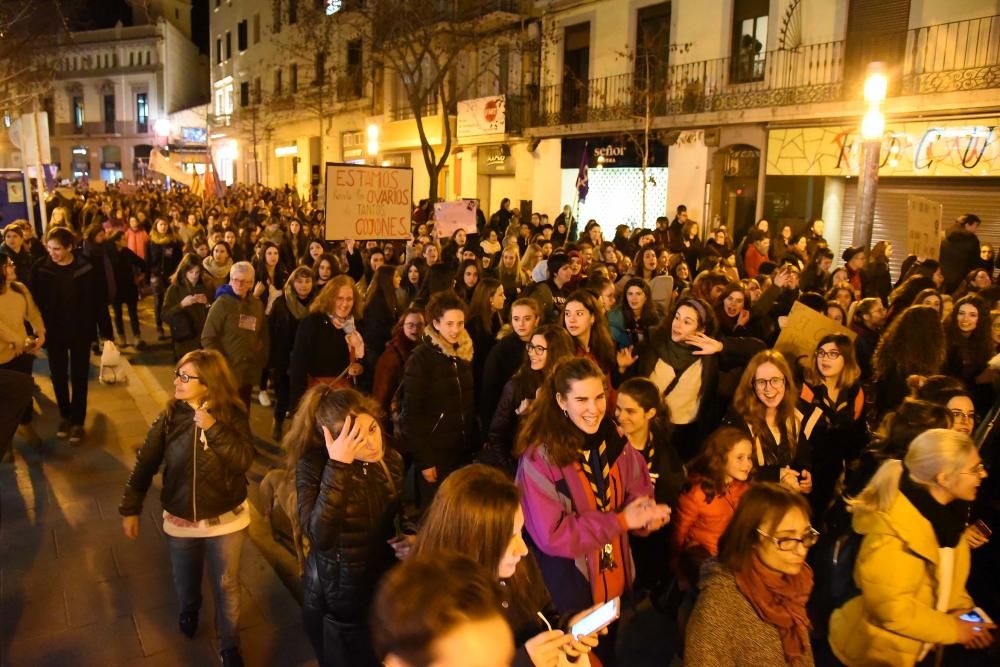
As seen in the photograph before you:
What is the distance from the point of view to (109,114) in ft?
219

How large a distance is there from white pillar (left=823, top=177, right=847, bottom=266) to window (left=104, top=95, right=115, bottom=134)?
66.5 m

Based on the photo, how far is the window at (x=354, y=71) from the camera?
103 ft

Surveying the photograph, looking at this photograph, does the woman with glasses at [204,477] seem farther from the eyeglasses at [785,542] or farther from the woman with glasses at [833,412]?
the woman with glasses at [833,412]

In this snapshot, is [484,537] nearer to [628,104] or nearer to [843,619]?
[843,619]

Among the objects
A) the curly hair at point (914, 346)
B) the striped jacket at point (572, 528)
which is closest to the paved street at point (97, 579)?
the striped jacket at point (572, 528)

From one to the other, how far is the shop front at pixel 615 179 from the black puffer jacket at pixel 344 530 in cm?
1647

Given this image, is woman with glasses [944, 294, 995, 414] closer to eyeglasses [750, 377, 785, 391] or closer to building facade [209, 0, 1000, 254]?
eyeglasses [750, 377, 785, 391]

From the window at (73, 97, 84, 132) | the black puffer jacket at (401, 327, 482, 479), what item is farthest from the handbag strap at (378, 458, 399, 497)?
the window at (73, 97, 84, 132)

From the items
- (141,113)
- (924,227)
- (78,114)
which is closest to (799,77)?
(924,227)

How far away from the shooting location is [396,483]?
3.13 meters

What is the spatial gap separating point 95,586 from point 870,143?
8675 mm

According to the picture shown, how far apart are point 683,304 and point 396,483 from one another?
2690 millimetres

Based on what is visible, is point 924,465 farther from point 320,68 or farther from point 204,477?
Result: point 320,68

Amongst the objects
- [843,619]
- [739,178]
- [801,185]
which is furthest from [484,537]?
[739,178]
